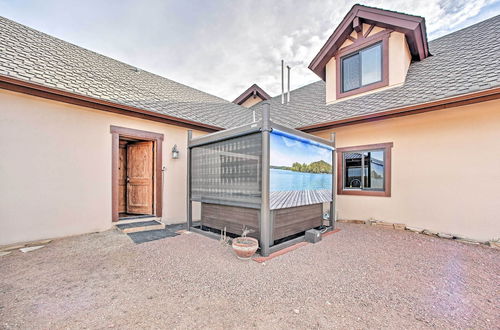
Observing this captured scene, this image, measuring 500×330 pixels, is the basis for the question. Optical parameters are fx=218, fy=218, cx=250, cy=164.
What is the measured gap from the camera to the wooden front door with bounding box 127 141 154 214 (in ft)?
19.5

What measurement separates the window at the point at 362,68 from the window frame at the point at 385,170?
6.47 ft

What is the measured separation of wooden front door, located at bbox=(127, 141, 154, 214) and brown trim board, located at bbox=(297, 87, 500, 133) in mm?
4681

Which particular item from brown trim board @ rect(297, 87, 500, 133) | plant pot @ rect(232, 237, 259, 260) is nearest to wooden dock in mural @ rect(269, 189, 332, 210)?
plant pot @ rect(232, 237, 259, 260)

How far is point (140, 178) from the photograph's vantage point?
6133 millimetres

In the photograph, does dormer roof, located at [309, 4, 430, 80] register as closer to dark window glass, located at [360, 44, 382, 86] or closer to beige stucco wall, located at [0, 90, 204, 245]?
dark window glass, located at [360, 44, 382, 86]

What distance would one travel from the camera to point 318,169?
4.76 metres

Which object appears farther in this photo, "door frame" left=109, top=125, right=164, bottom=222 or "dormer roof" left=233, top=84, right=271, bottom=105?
"dormer roof" left=233, top=84, right=271, bottom=105

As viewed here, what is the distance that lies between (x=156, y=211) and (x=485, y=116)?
7.69 meters

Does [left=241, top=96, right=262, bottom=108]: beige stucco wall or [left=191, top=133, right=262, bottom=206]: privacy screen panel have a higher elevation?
[left=241, top=96, right=262, bottom=108]: beige stucco wall

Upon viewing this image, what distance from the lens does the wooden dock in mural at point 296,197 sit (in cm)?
370

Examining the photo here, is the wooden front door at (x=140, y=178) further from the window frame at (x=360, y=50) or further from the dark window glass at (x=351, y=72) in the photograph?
the dark window glass at (x=351, y=72)

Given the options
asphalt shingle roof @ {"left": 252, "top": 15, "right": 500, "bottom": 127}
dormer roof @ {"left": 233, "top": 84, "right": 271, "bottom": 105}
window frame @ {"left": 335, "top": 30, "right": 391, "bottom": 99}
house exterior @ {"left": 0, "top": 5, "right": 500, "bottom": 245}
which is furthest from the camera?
dormer roof @ {"left": 233, "top": 84, "right": 271, "bottom": 105}

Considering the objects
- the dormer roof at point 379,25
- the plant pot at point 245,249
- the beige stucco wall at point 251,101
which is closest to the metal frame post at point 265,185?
the plant pot at point 245,249

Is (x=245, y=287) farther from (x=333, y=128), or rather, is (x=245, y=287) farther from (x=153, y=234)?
(x=333, y=128)
